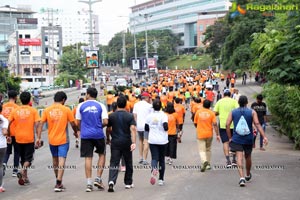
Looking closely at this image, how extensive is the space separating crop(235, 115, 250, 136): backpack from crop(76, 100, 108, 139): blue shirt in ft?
8.49

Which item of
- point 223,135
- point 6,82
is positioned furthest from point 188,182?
point 6,82

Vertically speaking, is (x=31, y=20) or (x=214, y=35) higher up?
(x=31, y=20)

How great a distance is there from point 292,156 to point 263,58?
11.8 ft

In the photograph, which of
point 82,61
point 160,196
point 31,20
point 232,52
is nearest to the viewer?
point 160,196

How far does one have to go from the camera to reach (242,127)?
10297mm

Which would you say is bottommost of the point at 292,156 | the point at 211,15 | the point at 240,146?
the point at 292,156

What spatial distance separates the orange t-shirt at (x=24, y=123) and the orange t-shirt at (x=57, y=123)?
0.82 m

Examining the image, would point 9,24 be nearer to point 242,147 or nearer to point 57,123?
point 57,123

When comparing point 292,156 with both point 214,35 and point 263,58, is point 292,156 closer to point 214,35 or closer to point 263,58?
point 263,58

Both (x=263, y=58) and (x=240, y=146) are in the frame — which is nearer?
(x=240, y=146)

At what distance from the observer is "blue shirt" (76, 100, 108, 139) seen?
9547 millimetres

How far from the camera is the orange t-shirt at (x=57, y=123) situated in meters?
9.72

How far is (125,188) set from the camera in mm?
9930

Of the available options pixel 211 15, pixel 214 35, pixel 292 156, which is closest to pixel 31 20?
pixel 211 15
